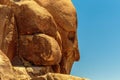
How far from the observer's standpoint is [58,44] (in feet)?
52.2

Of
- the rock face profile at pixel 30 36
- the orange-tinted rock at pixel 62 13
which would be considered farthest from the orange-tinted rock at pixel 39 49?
the orange-tinted rock at pixel 62 13

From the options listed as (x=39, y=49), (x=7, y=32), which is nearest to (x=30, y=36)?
(x=39, y=49)

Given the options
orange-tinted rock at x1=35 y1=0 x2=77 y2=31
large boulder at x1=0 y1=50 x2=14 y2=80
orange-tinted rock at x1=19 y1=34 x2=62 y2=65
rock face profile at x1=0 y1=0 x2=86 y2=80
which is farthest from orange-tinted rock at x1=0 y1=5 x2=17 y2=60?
large boulder at x1=0 y1=50 x2=14 y2=80

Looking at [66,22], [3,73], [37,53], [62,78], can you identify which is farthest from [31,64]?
[3,73]

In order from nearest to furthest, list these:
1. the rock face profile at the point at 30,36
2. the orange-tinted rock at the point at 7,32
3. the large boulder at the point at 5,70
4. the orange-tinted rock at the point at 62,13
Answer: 1. the large boulder at the point at 5,70
2. the orange-tinted rock at the point at 7,32
3. the rock face profile at the point at 30,36
4. the orange-tinted rock at the point at 62,13

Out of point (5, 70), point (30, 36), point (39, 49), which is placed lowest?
point (39, 49)

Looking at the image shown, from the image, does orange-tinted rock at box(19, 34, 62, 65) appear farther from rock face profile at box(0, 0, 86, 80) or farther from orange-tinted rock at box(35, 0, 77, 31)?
orange-tinted rock at box(35, 0, 77, 31)

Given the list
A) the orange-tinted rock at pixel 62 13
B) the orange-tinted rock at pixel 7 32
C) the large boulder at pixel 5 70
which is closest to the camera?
the large boulder at pixel 5 70

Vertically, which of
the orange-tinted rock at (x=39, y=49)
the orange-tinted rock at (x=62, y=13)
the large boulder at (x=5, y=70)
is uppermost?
the orange-tinted rock at (x=62, y=13)

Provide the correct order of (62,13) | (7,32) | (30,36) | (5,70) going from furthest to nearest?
(62,13)
(30,36)
(7,32)
(5,70)

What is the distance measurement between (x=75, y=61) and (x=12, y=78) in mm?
9736

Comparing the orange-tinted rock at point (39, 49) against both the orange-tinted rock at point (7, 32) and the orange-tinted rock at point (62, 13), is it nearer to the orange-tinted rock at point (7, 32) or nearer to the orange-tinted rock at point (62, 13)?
the orange-tinted rock at point (7, 32)

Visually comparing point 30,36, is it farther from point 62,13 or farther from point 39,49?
point 62,13

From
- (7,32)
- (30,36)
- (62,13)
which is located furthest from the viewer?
(62,13)
